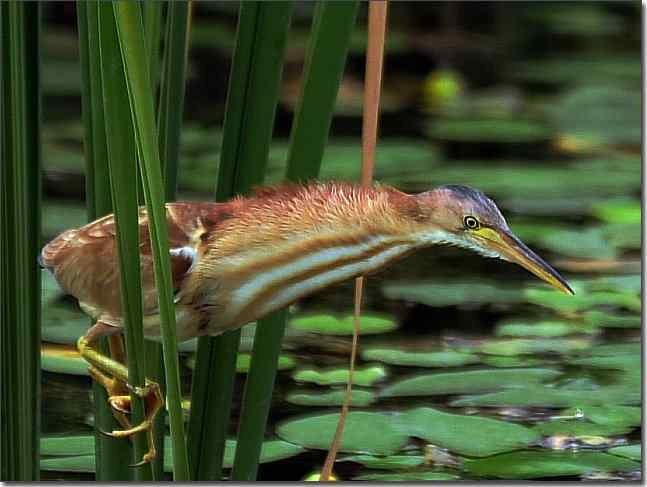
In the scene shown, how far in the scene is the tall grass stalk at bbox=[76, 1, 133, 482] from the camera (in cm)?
95

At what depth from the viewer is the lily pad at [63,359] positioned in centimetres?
119

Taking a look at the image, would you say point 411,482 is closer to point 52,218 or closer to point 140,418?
point 140,418

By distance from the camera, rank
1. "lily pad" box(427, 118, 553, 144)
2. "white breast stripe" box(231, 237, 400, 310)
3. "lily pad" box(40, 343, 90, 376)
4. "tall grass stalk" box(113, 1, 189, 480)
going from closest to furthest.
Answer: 1. "tall grass stalk" box(113, 1, 189, 480)
2. "white breast stripe" box(231, 237, 400, 310)
3. "lily pad" box(40, 343, 90, 376)
4. "lily pad" box(427, 118, 553, 144)

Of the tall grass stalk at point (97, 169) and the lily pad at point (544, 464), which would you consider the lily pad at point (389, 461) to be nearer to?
the lily pad at point (544, 464)

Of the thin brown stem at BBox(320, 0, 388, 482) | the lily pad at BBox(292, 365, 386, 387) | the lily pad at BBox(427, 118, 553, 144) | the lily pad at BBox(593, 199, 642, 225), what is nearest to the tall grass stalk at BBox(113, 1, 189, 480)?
the thin brown stem at BBox(320, 0, 388, 482)

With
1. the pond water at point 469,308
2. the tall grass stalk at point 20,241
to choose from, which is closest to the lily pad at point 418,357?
the pond water at point 469,308

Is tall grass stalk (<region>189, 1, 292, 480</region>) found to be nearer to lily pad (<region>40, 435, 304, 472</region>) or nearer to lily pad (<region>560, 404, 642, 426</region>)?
lily pad (<region>40, 435, 304, 472</region>)

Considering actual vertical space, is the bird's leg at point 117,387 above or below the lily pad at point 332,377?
above

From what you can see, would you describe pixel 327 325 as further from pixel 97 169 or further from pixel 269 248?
pixel 97 169

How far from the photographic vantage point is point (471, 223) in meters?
1.00

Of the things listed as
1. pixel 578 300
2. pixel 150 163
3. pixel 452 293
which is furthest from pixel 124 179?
pixel 578 300

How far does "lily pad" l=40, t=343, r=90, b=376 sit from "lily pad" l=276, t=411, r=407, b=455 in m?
0.25

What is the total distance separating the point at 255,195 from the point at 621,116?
1099 mm

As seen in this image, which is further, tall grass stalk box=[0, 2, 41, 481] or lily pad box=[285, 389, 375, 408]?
lily pad box=[285, 389, 375, 408]
